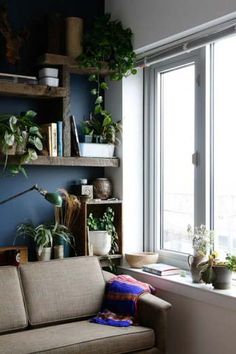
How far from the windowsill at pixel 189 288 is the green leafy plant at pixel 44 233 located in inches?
22.2

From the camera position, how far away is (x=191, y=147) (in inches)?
144

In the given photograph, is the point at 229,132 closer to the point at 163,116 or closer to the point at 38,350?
the point at 163,116

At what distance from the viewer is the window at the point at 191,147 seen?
3.37 metres

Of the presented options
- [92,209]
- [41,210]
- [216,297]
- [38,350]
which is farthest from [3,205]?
[216,297]

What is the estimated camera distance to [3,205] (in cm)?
360

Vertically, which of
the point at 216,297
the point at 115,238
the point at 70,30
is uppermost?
the point at 70,30

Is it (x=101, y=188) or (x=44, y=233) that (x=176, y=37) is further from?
(x=44, y=233)

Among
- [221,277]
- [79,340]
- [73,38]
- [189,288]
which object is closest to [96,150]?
[73,38]

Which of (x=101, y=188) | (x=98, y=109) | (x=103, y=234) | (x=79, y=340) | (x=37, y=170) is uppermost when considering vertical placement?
(x=98, y=109)

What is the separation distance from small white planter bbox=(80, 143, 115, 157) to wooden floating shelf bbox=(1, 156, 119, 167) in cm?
5

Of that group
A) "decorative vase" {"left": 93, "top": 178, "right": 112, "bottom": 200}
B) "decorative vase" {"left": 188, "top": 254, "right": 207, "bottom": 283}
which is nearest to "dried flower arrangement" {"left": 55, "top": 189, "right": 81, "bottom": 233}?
"decorative vase" {"left": 93, "top": 178, "right": 112, "bottom": 200}

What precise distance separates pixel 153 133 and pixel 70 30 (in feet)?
3.35

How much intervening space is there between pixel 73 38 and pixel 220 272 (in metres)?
2.01

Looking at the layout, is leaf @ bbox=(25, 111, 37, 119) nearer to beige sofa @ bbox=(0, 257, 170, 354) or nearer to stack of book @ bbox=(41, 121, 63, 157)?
stack of book @ bbox=(41, 121, 63, 157)
